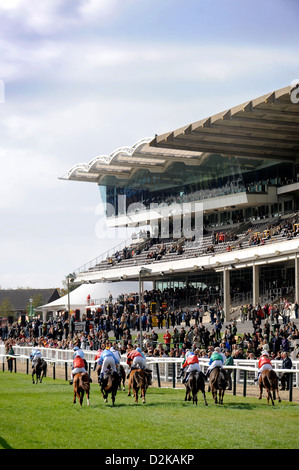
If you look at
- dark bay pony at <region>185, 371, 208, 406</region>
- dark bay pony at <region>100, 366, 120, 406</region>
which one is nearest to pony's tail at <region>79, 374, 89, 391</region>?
dark bay pony at <region>100, 366, 120, 406</region>

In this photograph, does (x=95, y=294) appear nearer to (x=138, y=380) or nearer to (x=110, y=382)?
(x=138, y=380)

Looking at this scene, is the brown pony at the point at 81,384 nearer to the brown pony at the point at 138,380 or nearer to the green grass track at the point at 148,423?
the green grass track at the point at 148,423

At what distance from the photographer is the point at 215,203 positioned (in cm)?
5294

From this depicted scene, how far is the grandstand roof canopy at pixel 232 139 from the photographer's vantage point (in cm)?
3706

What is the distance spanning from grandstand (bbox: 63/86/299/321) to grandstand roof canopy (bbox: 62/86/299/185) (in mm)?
56

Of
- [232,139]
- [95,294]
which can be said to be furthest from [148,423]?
[95,294]

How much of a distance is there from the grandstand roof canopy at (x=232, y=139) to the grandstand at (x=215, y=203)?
6 centimetres

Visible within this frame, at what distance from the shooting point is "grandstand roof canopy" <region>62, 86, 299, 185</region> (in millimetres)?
37062

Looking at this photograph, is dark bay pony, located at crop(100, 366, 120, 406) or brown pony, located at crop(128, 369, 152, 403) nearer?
dark bay pony, located at crop(100, 366, 120, 406)

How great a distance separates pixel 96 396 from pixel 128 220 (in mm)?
45028

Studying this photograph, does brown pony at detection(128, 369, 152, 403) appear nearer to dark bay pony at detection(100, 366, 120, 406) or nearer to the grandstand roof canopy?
dark bay pony at detection(100, 366, 120, 406)

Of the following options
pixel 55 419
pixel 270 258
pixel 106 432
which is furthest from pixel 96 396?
pixel 270 258
